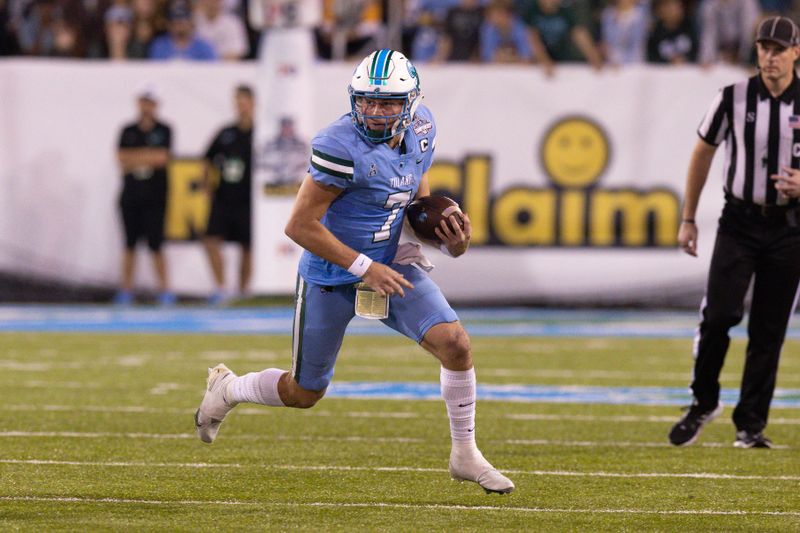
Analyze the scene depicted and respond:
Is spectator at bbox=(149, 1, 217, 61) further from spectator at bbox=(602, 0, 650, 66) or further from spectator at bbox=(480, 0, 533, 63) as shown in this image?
spectator at bbox=(602, 0, 650, 66)

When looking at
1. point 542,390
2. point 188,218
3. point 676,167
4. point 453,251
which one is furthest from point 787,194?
point 188,218

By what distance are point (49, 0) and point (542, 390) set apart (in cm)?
747

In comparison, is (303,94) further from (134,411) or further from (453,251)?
(453,251)

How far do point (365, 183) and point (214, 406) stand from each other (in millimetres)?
1146

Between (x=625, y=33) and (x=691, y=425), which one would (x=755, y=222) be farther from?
(x=625, y=33)

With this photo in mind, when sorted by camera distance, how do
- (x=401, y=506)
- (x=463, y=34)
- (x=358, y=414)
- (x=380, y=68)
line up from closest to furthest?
(x=401, y=506)
(x=380, y=68)
(x=358, y=414)
(x=463, y=34)

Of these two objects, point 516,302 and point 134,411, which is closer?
point 134,411

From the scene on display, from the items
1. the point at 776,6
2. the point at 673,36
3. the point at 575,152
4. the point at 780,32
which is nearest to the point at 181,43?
the point at 575,152

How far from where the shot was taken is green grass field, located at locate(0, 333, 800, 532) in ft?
15.0

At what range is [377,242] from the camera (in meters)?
5.06

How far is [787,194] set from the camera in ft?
19.6

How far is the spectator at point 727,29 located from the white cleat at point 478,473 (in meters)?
8.41

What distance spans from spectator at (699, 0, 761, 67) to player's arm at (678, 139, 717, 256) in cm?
669

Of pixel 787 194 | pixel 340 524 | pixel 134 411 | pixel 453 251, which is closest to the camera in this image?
pixel 340 524
